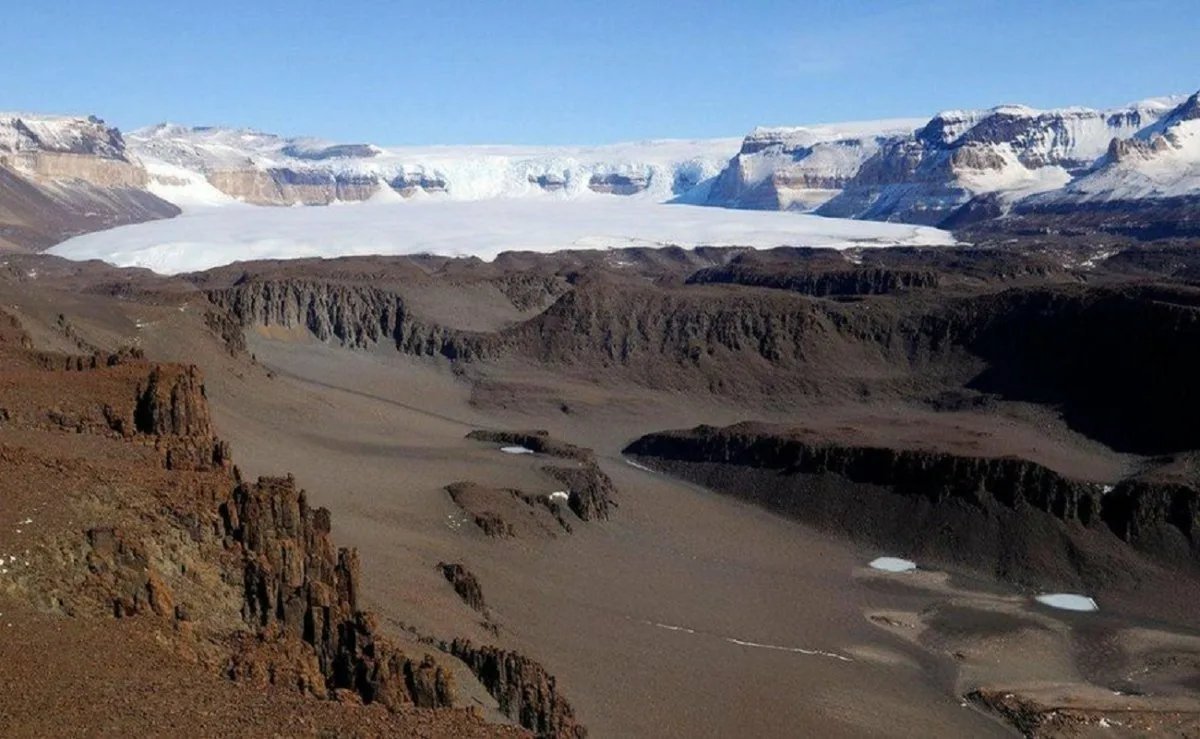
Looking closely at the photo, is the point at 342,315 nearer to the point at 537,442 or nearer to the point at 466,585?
the point at 537,442

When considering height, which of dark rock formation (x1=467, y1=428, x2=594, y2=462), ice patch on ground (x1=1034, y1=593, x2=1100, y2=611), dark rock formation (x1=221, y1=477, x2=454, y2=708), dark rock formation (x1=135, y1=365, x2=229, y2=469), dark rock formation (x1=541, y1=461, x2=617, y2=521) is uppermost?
dark rock formation (x1=135, y1=365, x2=229, y2=469)

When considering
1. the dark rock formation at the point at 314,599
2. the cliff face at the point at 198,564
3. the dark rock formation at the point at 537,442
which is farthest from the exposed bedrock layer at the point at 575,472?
the dark rock formation at the point at 314,599

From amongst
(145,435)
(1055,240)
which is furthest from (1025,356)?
(1055,240)

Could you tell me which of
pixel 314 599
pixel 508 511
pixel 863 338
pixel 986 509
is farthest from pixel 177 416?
pixel 863 338

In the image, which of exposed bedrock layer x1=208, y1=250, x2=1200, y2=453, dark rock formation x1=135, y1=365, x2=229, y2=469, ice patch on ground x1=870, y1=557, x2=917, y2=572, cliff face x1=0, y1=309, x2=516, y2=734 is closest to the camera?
cliff face x1=0, y1=309, x2=516, y2=734

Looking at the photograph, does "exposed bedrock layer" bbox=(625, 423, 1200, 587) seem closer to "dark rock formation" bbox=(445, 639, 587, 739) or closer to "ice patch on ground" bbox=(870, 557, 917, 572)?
"ice patch on ground" bbox=(870, 557, 917, 572)

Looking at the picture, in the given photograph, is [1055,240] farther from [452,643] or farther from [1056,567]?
[452,643]

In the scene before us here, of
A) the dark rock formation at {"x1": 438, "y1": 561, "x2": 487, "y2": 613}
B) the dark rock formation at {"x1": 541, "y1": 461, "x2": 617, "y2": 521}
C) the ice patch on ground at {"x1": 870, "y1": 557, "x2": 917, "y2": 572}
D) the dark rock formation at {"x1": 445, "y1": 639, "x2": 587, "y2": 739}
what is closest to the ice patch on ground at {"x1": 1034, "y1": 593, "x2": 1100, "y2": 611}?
the ice patch on ground at {"x1": 870, "y1": 557, "x2": 917, "y2": 572}

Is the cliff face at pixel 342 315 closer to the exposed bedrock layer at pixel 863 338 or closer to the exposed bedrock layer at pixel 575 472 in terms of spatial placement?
the exposed bedrock layer at pixel 863 338
